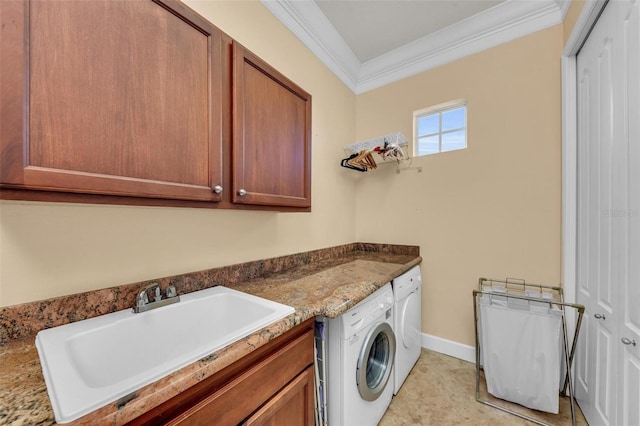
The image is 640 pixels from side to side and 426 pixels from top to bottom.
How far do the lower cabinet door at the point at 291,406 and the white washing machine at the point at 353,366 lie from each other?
15cm

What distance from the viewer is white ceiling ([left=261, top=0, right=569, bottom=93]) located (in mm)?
1881

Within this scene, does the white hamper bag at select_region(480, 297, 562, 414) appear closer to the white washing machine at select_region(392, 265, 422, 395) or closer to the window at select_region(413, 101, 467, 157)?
the white washing machine at select_region(392, 265, 422, 395)

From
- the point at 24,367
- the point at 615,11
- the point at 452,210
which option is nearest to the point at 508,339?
the point at 452,210

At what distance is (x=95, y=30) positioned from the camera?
73 centimetres

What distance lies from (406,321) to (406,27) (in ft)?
8.05

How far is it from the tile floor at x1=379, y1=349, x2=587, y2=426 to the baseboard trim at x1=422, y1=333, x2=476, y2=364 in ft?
0.38

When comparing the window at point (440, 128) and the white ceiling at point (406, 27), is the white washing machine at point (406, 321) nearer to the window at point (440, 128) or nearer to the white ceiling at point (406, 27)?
the window at point (440, 128)

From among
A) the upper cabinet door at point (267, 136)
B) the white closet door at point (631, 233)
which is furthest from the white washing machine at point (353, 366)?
the white closet door at point (631, 233)

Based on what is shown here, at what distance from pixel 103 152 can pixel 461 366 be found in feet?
8.92

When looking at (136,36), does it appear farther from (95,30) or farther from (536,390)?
(536,390)

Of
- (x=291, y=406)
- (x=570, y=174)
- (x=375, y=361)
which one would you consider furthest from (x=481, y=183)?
(x=291, y=406)

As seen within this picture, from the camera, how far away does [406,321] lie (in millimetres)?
1802

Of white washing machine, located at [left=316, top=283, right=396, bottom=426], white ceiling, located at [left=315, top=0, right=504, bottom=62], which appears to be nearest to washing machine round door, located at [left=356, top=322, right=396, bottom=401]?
white washing machine, located at [left=316, top=283, right=396, bottom=426]

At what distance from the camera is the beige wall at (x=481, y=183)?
1854mm
